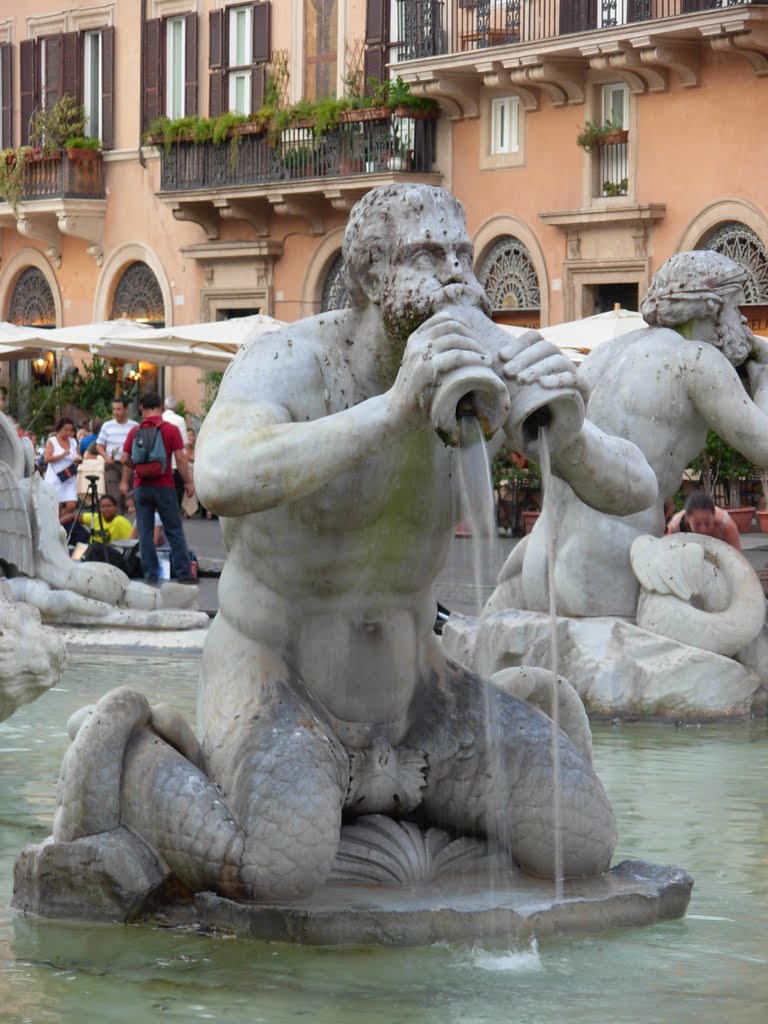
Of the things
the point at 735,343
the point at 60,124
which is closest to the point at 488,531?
the point at 735,343

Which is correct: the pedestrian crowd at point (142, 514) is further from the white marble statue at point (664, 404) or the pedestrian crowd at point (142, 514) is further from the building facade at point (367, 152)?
the building facade at point (367, 152)

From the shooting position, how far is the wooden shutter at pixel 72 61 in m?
38.2

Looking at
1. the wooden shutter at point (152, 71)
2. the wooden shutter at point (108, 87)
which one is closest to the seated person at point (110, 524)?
the wooden shutter at point (152, 71)

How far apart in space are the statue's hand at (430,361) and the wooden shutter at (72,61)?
115ft

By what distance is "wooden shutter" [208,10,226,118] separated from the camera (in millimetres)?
34688

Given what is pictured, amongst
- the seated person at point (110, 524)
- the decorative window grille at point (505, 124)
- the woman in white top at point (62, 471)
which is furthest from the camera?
the decorative window grille at point (505, 124)

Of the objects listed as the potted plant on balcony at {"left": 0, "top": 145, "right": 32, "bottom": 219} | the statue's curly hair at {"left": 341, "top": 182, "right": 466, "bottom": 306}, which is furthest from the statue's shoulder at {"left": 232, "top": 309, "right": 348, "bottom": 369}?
the potted plant on balcony at {"left": 0, "top": 145, "right": 32, "bottom": 219}

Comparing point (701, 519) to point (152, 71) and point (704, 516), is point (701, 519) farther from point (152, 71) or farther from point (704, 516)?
point (152, 71)

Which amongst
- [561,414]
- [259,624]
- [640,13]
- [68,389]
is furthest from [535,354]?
[68,389]

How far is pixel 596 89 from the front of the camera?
28.1 meters

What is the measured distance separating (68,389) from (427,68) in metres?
7.57

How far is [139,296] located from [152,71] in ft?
11.7

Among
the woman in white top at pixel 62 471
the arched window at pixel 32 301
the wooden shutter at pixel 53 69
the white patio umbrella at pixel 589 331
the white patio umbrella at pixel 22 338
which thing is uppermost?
the wooden shutter at pixel 53 69

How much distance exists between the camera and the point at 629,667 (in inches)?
322
